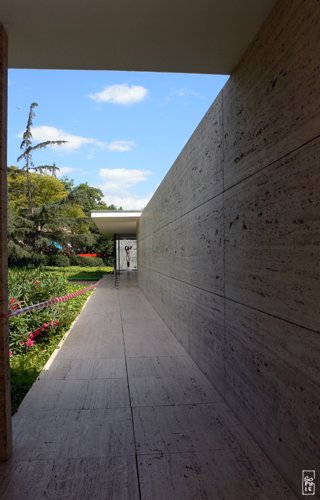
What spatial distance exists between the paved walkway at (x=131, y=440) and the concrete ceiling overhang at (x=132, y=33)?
9.80 ft

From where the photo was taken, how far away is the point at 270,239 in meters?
2.71

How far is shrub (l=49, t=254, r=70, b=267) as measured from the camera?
29.5 metres

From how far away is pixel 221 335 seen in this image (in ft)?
12.9

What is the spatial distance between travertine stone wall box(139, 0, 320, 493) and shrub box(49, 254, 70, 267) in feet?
85.4

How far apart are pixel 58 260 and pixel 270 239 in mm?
28003

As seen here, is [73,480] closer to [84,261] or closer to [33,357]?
[33,357]

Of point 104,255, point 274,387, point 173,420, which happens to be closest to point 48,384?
point 173,420

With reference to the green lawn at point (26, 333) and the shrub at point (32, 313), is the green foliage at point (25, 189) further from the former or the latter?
the green lawn at point (26, 333)

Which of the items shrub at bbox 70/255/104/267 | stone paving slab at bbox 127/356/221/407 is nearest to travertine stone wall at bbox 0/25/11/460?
stone paving slab at bbox 127/356/221/407

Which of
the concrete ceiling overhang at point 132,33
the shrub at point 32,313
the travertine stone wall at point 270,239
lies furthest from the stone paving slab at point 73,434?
the concrete ceiling overhang at point 132,33

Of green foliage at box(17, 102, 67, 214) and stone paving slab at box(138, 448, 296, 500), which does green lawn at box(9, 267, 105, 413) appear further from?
green foliage at box(17, 102, 67, 214)

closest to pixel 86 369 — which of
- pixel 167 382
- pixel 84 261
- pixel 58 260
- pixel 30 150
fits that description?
pixel 167 382

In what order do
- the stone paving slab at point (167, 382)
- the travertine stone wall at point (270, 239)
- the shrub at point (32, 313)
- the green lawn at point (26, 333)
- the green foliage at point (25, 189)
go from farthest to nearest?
the green foliage at point (25, 189) → the shrub at point (32, 313) → the green lawn at point (26, 333) → the stone paving slab at point (167, 382) → the travertine stone wall at point (270, 239)

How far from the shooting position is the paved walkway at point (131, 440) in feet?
8.14
